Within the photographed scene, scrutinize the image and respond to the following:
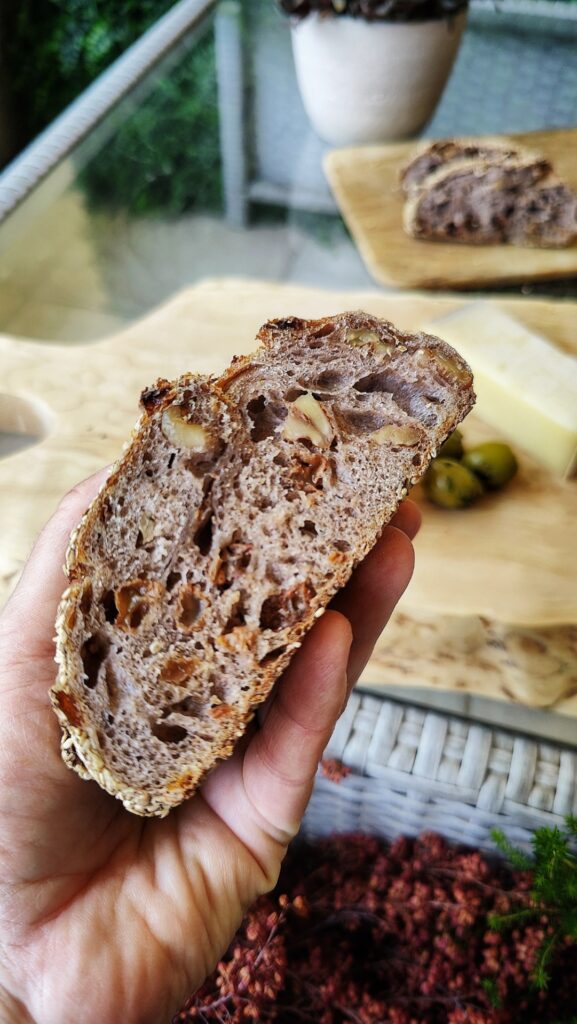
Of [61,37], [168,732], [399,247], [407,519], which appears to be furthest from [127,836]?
[61,37]

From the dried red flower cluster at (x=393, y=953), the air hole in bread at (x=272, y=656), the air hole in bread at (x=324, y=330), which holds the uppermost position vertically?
the air hole in bread at (x=324, y=330)

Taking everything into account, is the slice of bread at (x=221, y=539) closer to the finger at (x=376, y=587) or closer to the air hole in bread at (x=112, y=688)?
the air hole in bread at (x=112, y=688)

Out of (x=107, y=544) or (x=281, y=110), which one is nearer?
(x=107, y=544)

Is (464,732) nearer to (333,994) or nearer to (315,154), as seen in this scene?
(333,994)

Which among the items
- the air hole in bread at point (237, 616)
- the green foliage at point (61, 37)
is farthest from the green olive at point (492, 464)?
the green foliage at point (61, 37)

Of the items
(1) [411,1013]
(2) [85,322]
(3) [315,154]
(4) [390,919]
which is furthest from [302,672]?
(3) [315,154]

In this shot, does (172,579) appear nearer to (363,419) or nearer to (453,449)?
(363,419)
